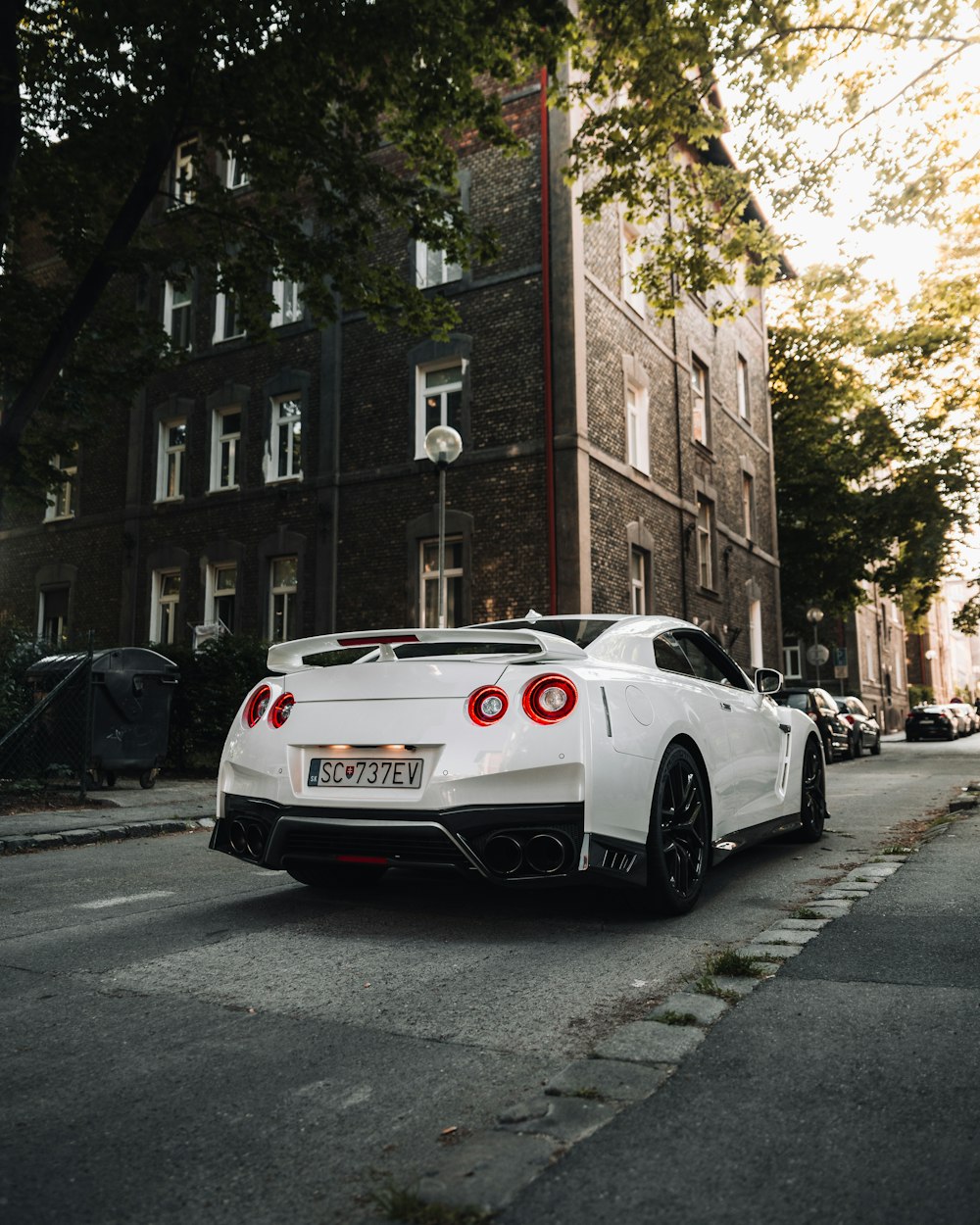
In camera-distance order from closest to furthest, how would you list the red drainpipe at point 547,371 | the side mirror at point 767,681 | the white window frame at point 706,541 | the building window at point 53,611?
the side mirror at point 767,681 → the red drainpipe at point 547,371 → the building window at point 53,611 → the white window frame at point 706,541

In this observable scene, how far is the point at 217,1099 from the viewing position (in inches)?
101

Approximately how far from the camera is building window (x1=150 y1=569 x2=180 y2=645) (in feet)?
73.9

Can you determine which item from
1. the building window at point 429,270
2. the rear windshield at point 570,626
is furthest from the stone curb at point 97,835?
the building window at point 429,270

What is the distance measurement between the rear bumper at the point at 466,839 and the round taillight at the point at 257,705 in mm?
664

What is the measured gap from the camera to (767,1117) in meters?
2.37

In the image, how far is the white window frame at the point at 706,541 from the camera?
24.4 meters

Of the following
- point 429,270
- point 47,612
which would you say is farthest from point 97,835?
point 47,612

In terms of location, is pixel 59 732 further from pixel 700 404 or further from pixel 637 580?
pixel 700 404

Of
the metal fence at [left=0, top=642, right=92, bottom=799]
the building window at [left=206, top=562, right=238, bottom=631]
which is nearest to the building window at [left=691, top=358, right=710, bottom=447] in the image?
the building window at [left=206, top=562, right=238, bottom=631]

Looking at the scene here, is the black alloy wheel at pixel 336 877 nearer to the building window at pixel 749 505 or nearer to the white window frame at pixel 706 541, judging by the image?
the white window frame at pixel 706 541

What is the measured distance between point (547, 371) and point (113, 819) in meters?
11.3

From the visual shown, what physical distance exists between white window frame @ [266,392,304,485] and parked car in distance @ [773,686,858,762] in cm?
1076

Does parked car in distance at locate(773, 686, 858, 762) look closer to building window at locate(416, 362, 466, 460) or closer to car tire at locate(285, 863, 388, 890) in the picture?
building window at locate(416, 362, 466, 460)

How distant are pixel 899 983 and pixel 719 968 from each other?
60 centimetres
